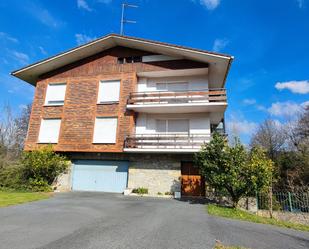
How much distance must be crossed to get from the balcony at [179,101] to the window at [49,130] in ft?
21.6

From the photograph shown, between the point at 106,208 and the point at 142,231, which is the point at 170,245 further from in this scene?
the point at 106,208

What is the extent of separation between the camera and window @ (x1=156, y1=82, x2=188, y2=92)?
19.2 metres

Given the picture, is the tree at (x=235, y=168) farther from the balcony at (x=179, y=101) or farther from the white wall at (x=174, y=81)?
the white wall at (x=174, y=81)

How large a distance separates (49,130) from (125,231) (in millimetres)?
14758

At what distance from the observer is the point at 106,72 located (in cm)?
1958

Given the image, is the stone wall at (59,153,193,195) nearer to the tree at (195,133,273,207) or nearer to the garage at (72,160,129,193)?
the garage at (72,160,129,193)

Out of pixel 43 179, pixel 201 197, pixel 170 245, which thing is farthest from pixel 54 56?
pixel 170 245

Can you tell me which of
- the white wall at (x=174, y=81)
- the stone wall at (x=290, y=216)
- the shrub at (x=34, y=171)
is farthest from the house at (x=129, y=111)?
the stone wall at (x=290, y=216)

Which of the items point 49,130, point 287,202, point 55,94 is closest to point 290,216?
point 287,202

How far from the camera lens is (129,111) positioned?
709 inches

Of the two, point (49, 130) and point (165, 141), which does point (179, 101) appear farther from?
point (49, 130)

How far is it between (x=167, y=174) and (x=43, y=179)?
9682mm

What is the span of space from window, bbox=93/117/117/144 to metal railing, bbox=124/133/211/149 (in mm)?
1462

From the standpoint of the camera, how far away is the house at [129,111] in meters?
17.2
